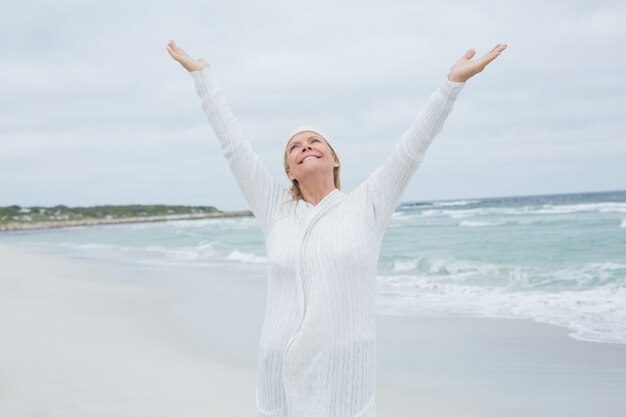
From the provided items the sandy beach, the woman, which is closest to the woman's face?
the woman

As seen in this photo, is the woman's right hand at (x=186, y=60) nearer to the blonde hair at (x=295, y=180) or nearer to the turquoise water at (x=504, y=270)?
the blonde hair at (x=295, y=180)

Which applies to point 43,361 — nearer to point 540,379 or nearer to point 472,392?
point 472,392

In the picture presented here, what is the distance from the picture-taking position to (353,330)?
7.29 feet

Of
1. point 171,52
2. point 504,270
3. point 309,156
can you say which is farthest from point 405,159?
point 504,270

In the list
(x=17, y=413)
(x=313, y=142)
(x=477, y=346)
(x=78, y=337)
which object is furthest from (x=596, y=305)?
(x=313, y=142)

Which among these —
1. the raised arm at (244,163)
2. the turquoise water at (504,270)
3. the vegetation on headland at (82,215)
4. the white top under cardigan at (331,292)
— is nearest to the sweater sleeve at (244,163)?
the raised arm at (244,163)

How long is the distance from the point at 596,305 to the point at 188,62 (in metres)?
8.24

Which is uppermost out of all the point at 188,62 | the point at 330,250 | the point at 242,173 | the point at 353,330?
the point at 188,62

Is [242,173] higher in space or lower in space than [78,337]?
higher

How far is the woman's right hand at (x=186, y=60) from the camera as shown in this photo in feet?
8.55

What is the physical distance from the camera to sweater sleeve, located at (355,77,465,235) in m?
2.26

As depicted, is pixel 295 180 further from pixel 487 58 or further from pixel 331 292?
pixel 487 58

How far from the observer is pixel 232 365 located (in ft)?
21.0

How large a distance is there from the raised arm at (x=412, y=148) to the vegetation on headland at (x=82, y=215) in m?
72.0
